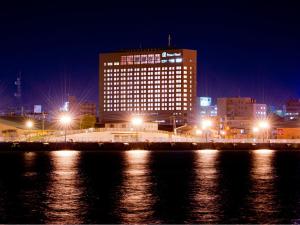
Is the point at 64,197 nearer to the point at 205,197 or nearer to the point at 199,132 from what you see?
the point at 205,197

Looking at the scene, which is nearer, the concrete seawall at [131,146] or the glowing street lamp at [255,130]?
the concrete seawall at [131,146]

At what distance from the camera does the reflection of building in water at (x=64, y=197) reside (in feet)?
102

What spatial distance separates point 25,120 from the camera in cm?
13175

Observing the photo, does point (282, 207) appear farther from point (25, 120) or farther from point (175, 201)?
point (25, 120)

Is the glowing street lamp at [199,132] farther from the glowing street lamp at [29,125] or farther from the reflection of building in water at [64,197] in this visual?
the reflection of building in water at [64,197]

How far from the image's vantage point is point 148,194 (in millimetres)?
39375

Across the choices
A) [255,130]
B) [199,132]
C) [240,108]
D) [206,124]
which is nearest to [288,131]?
[255,130]

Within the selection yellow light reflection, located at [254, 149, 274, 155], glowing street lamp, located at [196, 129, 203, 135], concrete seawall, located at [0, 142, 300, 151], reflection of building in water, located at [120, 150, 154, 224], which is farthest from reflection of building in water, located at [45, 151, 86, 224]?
glowing street lamp, located at [196, 129, 203, 135]

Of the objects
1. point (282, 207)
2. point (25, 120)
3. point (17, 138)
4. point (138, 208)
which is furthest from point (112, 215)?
point (25, 120)

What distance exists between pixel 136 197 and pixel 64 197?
159 inches

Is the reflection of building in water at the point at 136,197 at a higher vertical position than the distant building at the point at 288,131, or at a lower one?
lower

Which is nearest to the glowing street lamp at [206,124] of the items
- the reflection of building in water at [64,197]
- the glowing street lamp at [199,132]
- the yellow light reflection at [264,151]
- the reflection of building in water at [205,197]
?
the glowing street lamp at [199,132]

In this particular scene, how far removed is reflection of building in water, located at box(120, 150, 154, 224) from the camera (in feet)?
102

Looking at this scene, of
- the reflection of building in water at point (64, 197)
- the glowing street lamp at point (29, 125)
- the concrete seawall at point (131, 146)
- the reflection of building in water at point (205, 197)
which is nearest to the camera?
the reflection of building in water at point (64, 197)
